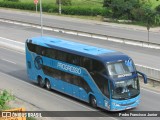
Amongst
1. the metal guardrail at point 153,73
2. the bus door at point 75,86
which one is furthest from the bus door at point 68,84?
the metal guardrail at point 153,73

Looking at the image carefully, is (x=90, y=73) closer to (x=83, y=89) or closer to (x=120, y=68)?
(x=83, y=89)

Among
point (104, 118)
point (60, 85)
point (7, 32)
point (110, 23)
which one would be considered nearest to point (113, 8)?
point (110, 23)

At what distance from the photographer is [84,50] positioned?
927 inches

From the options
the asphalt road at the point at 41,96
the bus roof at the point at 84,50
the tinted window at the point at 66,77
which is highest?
the bus roof at the point at 84,50

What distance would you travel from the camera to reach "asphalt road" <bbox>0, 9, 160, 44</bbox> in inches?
2011

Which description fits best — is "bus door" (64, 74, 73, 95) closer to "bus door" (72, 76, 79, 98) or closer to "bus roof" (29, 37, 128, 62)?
"bus door" (72, 76, 79, 98)

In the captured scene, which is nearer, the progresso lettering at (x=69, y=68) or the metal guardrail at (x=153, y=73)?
the progresso lettering at (x=69, y=68)

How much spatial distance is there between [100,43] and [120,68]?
23.3 metres

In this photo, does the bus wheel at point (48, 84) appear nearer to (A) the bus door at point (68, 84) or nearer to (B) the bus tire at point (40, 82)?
(B) the bus tire at point (40, 82)

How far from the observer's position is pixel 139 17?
61312mm

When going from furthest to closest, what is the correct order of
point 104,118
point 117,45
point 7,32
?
1. point 7,32
2. point 117,45
3. point 104,118

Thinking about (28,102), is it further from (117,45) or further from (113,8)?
(113,8)

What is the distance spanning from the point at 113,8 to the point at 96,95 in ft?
147

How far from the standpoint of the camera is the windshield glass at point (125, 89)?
2097 centimetres
